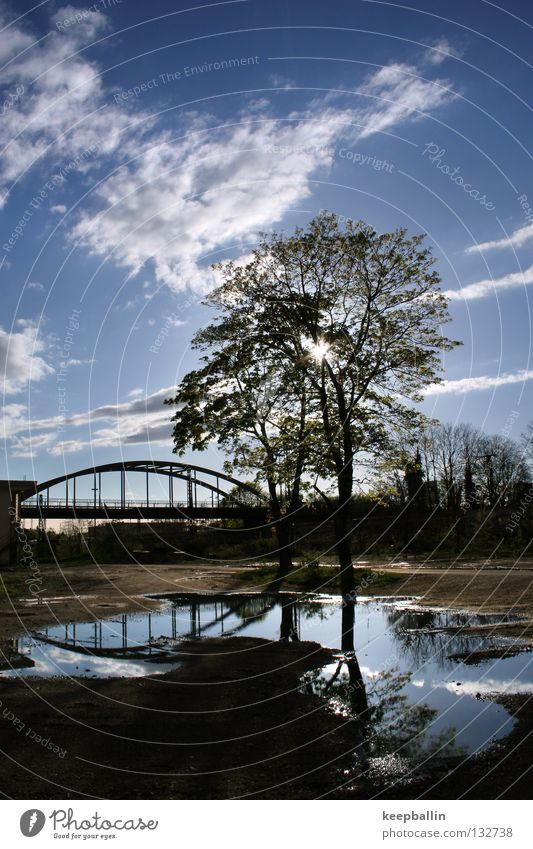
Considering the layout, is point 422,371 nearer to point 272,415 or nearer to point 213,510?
point 272,415

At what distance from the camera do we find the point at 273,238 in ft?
84.4

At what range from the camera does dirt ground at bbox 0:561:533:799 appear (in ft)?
19.1

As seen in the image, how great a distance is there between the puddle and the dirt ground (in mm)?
389

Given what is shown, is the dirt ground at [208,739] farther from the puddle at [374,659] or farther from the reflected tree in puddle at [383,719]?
the puddle at [374,659]

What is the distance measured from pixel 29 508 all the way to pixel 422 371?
59.0 m

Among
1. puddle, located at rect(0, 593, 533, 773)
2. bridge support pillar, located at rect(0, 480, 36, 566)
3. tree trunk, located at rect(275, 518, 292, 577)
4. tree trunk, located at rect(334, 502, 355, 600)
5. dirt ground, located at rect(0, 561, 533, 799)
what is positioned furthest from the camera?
bridge support pillar, located at rect(0, 480, 36, 566)

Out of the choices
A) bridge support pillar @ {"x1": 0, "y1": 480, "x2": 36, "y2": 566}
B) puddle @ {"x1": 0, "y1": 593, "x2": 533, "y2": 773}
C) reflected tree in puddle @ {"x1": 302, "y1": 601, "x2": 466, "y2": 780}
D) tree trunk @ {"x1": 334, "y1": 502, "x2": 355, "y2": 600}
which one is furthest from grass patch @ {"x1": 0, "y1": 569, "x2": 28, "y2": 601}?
reflected tree in puddle @ {"x1": 302, "y1": 601, "x2": 466, "y2": 780}

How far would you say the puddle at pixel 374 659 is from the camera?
755 cm

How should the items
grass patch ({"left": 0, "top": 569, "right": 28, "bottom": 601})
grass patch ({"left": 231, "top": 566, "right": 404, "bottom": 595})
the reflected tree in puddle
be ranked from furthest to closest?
1. grass patch ({"left": 231, "top": 566, "right": 404, "bottom": 595})
2. grass patch ({"left": 0, "top": 569, "right": 28, "bottom": 601})
3. the reflected tree in puddle

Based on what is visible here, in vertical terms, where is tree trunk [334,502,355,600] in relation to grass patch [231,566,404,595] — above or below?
above

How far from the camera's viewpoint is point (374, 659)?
11734 millimetres

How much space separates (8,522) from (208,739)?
1563 inches

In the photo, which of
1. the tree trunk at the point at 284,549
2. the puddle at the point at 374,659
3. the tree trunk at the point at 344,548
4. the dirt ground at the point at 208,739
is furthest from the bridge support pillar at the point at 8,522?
the dirt ground at the point at 208,739

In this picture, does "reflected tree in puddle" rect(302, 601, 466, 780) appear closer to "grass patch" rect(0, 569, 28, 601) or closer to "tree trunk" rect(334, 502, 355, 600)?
"tree trunk" rect(334, 502, 355, 600)
